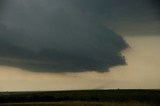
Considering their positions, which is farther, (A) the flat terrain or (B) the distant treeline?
(B) the distant treeline

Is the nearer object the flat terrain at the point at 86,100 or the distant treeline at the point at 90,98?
the flat terrain at the point at 86,100
